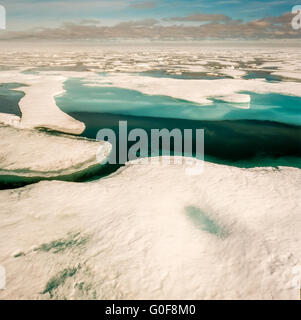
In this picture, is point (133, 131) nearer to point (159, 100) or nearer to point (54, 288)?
point (159, 100)

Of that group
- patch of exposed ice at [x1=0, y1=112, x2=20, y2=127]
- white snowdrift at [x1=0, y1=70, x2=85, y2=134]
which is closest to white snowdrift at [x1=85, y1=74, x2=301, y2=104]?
white snowdrift at [x1=0, y1=70, x2=85, y2=134]

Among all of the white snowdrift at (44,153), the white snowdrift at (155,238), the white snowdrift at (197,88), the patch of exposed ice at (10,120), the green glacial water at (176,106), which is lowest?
the white snowdrift at (155,238)

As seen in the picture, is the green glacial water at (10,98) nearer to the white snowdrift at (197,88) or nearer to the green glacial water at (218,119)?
the green glacial water at (218,119)

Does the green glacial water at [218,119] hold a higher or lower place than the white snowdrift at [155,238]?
higher

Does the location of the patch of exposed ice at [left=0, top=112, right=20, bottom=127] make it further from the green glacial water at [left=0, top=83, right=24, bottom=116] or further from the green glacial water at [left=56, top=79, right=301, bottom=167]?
the green glacial water at [left=56, top=79, right=301, bottom=167]

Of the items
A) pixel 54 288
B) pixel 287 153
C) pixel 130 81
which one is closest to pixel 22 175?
pixel 54 288

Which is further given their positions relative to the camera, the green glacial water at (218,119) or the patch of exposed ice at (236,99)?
the patch of exposed ice at (236,99)

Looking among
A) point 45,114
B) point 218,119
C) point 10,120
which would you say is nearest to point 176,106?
point 218,119

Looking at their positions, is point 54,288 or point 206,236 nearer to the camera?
point 54,288

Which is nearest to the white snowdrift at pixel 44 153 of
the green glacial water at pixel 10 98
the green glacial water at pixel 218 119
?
the green glacial water at pixel 218 119
